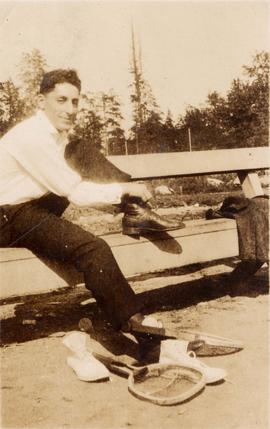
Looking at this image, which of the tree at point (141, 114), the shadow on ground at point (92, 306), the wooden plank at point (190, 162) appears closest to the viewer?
the shadow on ground at point (92, 306)

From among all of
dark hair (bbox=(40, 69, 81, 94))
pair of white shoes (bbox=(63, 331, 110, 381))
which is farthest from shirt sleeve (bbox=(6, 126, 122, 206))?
pair of white shoes (bbox=(63, 331, 110, 381))

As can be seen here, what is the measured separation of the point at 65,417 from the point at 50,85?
5.16 feet

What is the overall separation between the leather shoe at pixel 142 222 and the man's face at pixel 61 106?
0.53 metres

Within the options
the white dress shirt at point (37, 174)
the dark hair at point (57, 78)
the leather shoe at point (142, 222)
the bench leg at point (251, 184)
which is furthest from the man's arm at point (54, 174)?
the bench leg at point (251, 184)

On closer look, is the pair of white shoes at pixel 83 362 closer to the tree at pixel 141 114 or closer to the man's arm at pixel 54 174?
the man's arm at pixel 54 174

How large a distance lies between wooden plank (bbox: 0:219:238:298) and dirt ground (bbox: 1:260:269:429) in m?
0.40

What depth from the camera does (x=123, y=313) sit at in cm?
227

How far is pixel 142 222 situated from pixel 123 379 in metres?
0.76

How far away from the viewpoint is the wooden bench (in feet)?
7.88

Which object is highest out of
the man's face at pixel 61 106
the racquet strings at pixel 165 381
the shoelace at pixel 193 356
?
the man's face at pixel 61 106

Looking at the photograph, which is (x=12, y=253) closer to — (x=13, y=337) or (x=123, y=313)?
(x=123, y=313)

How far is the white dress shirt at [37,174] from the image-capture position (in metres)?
2.36

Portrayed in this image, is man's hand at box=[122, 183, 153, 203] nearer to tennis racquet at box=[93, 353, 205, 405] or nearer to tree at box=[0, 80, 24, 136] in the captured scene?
tennis racquet at box=[93, 353, 205, 405]

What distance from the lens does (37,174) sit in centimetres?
238
